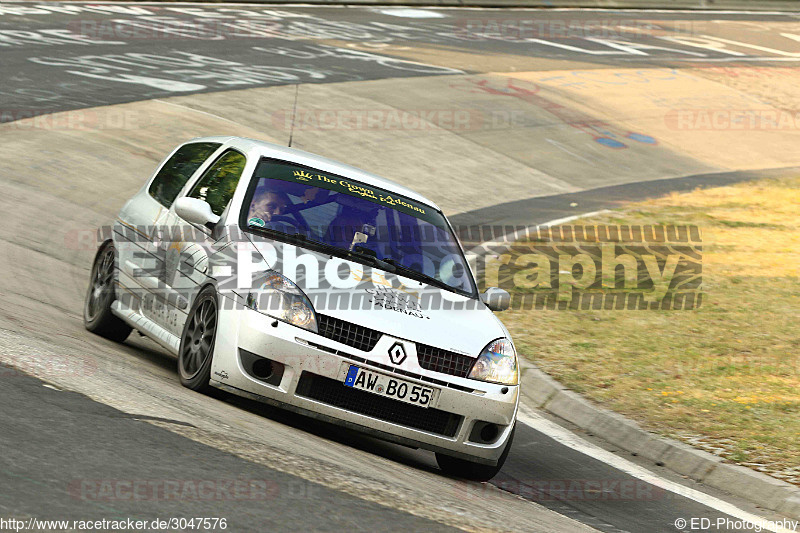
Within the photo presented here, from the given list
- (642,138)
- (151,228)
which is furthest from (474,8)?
(151,228)

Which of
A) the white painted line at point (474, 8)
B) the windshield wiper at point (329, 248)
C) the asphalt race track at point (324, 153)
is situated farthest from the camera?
the white painted line at point (474, 8)

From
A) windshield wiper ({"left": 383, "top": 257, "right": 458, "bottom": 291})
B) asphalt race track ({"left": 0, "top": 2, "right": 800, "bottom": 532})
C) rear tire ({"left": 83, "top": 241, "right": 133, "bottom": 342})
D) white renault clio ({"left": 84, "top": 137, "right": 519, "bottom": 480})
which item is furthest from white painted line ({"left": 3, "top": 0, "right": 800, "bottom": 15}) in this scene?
windshield wiper ({"left": 383, "top": 257, "right": 458, "bottom": 291})

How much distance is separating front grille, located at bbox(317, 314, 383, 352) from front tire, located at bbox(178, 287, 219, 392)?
2.33 feet

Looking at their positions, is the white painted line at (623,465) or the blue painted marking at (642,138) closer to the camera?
the white painted line at (623,465)

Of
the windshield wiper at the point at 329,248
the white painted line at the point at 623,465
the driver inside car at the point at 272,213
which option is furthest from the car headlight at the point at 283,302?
the white painted line at the point at 623,465

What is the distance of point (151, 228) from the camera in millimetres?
8203

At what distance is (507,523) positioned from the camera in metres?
5.41

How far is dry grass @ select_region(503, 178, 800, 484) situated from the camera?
321 inches

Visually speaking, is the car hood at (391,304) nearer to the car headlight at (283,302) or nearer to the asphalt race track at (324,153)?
the car headlight at (283,302)

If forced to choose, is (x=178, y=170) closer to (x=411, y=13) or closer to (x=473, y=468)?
(x=473, y=468)

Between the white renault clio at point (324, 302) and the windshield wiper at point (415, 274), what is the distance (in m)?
0.01

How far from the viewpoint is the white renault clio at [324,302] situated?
20.8 ft

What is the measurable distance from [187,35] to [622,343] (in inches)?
819

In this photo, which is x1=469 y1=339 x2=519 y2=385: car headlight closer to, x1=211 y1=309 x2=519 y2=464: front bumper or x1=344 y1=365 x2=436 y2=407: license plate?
x1=211 y1=309 x2=519 y2=464: front bumper
